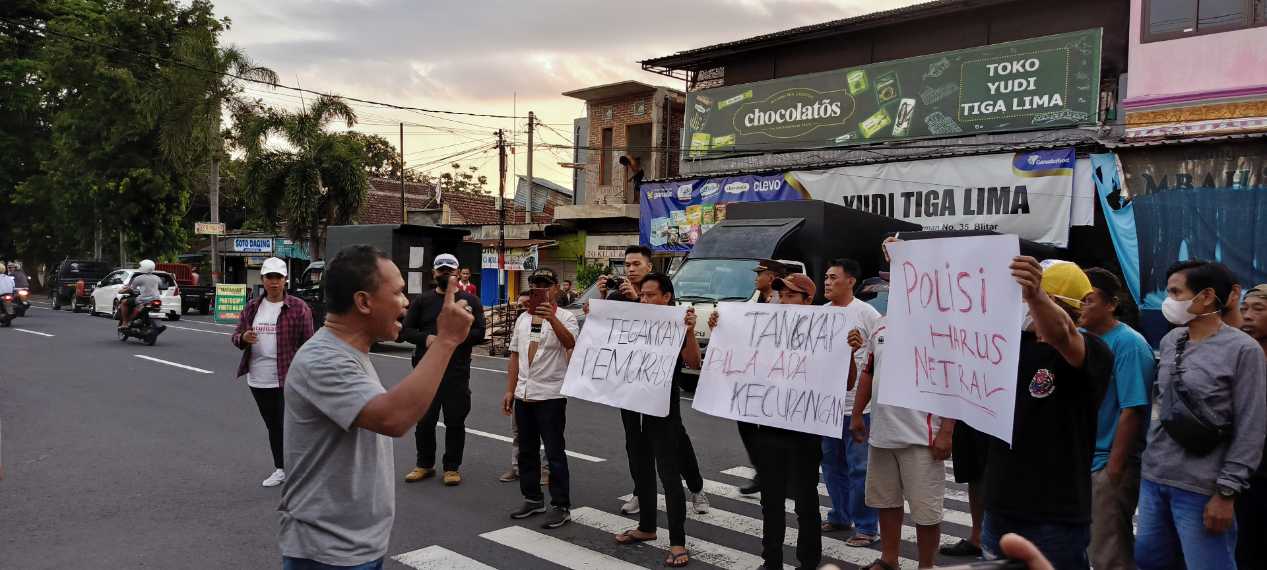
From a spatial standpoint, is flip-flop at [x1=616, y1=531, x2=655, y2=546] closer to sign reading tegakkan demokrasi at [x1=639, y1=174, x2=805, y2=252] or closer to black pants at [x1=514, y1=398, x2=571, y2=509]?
black pants at [x1=514, y1=398, x2=571, y2=509]

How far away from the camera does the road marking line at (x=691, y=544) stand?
5219 millimetres

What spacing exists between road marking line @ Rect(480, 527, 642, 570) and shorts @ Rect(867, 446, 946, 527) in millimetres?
1507

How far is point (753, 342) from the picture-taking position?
17.0ft

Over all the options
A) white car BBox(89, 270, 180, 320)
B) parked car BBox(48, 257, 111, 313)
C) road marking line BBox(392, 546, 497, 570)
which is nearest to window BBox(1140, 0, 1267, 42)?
road marking line BBox(392, 546, 497, 570)

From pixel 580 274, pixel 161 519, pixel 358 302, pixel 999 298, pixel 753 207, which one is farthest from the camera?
pixel 580 274

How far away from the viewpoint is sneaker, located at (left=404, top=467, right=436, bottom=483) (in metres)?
7.02

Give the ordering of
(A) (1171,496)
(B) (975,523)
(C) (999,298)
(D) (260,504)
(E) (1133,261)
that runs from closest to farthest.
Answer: (C) (999,298)
(A) (1171,496)
(B) (975,523)
(D) (260,504)
(E) (1133,261)

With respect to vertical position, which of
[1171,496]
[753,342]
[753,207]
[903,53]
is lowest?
[1171,496]

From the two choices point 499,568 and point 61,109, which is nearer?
point 499,568

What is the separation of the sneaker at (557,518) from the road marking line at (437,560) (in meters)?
0.75

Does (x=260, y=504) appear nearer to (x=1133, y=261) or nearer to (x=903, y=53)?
(x=1133, y=261)

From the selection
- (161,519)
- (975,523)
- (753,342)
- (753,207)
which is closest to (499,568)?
(753,342)

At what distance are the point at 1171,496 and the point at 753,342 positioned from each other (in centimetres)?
230

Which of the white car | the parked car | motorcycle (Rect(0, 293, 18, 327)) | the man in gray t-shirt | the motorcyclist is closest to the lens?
the man in gray t-shirt
